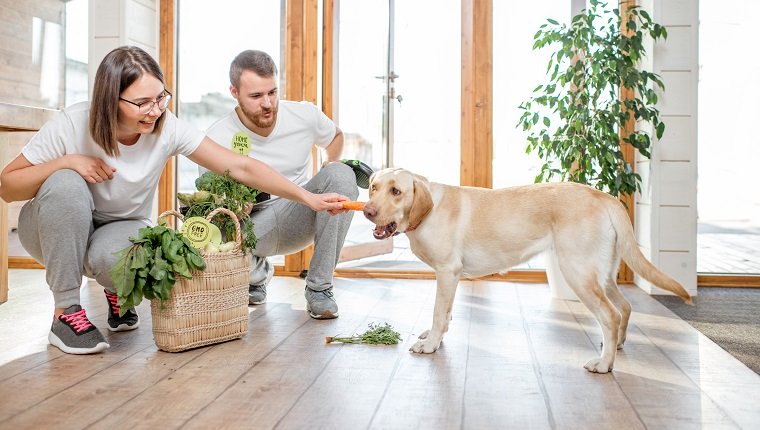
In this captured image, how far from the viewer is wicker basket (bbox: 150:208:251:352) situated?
258 centimetres

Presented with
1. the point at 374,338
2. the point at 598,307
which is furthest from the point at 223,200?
the point at 598,307

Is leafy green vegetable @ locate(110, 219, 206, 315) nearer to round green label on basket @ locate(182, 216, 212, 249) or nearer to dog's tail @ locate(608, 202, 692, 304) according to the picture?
round green label on basket @ locate(182, 216, 212, 249)

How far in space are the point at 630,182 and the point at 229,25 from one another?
2.79 meters

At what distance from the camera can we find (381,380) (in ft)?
7.58

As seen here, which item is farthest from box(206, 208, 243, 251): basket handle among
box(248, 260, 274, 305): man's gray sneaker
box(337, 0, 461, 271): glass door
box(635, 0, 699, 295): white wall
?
box(635, 0, 699, 295): white wall

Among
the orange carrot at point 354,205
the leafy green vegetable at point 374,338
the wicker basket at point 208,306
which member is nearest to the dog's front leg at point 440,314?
the leafy green vegetable at point 374,338

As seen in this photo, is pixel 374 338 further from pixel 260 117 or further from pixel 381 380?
pixel 260 117

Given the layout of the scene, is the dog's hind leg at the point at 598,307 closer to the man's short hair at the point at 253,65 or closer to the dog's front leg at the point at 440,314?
the dog's front leg at the point at 440,314

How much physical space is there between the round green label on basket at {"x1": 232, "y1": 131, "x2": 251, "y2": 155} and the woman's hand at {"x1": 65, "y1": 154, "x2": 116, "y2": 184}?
747 mm

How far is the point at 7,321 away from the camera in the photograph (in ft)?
10.3

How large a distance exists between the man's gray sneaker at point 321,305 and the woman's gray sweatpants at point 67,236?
91 centimetres

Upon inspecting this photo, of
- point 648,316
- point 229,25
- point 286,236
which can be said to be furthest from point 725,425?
point 229,25

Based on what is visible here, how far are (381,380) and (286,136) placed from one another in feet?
5.20

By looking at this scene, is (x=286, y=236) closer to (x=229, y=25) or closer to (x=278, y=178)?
(x=278, y=178)
